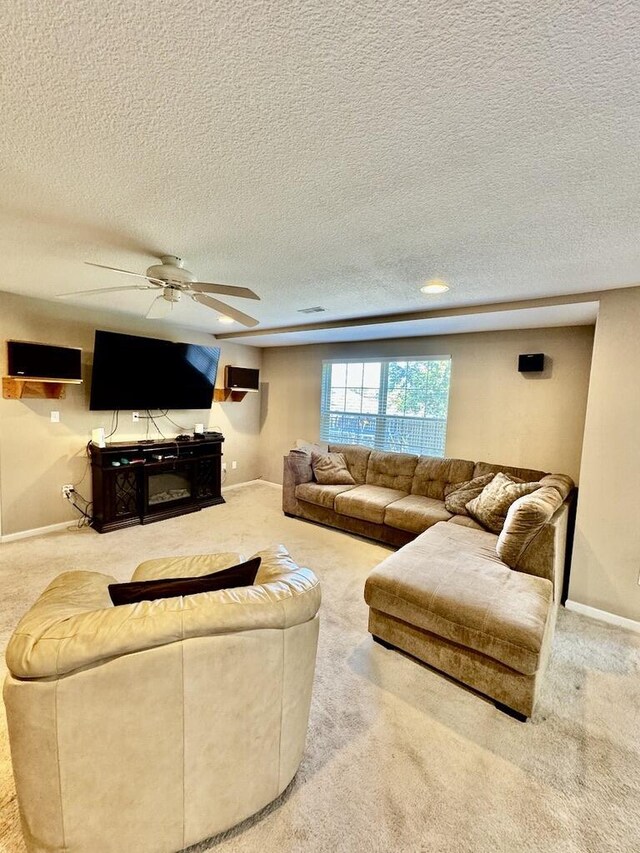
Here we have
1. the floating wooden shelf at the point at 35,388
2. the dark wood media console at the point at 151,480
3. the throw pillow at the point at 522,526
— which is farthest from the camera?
the dark wood media console at the point at 151,480

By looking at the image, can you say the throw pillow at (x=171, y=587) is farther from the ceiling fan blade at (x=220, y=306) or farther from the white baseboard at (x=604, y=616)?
the white baseboard at (x=604, y=616)

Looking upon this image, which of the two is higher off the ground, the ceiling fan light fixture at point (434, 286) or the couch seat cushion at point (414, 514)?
the ceiling fan light fixture at point (434, 286)

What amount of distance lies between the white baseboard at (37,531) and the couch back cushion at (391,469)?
349 centimetres

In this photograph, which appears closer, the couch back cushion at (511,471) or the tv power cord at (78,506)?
the couch back cushion at (511,471)

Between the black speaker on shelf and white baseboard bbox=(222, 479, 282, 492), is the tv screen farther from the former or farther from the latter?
the black speaker on shelf

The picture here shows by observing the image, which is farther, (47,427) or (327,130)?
(47,427)

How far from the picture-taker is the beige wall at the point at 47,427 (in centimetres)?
366

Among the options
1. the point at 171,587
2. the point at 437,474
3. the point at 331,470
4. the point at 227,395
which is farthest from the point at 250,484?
the point at 171,587

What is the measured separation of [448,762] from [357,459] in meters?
3.31

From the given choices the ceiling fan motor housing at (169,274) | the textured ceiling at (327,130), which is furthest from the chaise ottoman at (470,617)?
the ceiling fan motor housing at (169,274)

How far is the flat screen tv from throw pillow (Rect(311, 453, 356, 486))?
1.82m

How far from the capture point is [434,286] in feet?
8.96

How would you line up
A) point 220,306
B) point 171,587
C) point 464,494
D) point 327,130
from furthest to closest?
1. point 464,494
2. point 220,306
3. point 171,587
4. point 327,130

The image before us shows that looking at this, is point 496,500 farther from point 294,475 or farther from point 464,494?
point 294,475
